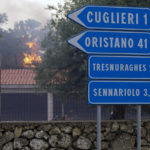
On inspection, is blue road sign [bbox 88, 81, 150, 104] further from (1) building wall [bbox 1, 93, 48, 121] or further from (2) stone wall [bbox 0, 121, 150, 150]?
(1) building wall [bbox 1, 93, 48, 121]

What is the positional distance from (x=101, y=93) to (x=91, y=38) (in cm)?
112

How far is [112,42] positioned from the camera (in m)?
7.23

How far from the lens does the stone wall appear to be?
8.76 m

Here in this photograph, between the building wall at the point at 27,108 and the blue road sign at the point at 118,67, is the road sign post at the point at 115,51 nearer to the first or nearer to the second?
the blue road sign at the point at 118,67

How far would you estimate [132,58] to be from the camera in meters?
7.36

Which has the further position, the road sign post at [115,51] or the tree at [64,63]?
the tree at [64,63]

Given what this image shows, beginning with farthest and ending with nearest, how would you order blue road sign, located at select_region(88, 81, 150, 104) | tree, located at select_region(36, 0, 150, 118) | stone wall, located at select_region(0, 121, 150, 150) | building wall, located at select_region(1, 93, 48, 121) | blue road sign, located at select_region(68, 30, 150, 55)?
tree, located at select_region(36, 0, 150, 118) → building wall, located at select_region(1, 93, 48, 121) → stone wall, located at select_region(0, 121, 150, 150) → blue road sign, located at select_region(68, 30, 150, 55) → blue road sign, located at select_region(88, 81, 150, 104)

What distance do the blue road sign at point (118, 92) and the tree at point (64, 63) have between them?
10515 mm

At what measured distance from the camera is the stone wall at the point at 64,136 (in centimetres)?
876

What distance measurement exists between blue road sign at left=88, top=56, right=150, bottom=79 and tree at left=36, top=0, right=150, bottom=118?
1044 cm

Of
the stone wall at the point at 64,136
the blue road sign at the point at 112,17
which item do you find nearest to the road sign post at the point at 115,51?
the blue road sign at the point at 112,17

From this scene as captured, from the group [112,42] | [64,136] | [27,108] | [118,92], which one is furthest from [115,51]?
[27,108]

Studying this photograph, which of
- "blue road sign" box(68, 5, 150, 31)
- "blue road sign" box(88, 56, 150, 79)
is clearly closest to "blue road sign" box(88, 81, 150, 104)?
"blue road sign" box(88, 56, 150, 79)

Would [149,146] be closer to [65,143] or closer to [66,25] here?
[65,143]
